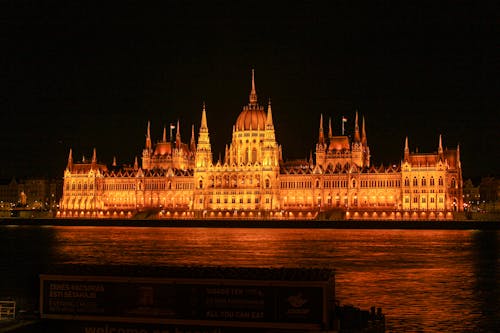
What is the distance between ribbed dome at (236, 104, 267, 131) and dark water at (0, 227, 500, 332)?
70.4 meters

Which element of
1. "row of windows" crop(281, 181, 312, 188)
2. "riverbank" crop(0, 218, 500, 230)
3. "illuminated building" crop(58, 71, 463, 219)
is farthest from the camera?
"row of windows" crop(281, 181, 312, 188)

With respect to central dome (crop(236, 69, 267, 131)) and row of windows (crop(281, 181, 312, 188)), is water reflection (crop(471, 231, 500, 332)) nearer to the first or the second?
row of windows (crop(281, 181, 312, 188))

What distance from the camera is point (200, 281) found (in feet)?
60.2

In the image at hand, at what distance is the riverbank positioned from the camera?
11088 cm

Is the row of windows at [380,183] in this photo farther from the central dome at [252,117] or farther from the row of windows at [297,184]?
the central dome at [252,117]

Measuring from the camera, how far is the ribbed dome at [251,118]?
146m

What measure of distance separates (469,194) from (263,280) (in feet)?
500

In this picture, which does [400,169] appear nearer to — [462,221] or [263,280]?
[462,221]

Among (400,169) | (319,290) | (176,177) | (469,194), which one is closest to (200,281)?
(319,290)

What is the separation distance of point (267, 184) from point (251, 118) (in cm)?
1550

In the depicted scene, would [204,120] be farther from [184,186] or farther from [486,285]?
[486,285]

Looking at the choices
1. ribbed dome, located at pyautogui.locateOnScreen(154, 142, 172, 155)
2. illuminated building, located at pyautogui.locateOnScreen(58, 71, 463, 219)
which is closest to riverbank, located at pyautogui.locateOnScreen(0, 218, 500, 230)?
illuminated building, located at pyautogui.locateOnScreen(58, 71, 463, 219)

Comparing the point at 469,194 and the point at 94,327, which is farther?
the point at 469,194

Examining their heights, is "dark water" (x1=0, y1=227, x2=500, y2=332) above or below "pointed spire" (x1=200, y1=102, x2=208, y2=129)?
below
